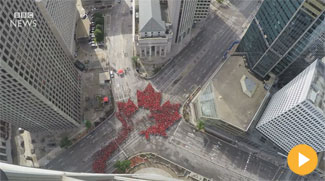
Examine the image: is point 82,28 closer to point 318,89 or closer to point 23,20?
point 23,20

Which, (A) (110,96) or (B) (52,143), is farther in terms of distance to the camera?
(A) (110,96)

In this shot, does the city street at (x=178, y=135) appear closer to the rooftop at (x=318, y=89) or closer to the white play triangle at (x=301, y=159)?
the white play triangle at (x=301, y=159)

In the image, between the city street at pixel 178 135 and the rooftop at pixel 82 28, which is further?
the rooftop at pixel 82 28

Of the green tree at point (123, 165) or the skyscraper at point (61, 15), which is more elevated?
the skyscraper at point (61, 15)

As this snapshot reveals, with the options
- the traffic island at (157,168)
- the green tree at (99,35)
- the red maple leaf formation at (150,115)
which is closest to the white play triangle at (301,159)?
the traffic island at (157,168)

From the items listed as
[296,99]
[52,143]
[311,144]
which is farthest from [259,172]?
[52,143]

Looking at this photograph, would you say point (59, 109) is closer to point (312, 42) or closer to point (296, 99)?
point (296, 99)
